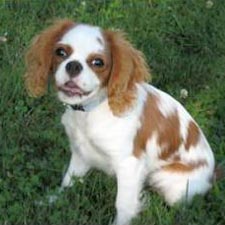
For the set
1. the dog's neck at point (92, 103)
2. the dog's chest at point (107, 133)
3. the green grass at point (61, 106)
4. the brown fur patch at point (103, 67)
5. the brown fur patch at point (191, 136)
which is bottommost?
the green grass at point (61, 106)

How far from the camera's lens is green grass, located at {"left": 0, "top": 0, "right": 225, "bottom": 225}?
14.6 feet

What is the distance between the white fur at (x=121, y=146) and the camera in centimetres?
414

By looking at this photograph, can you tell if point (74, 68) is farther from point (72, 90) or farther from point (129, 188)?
point (129, 188)

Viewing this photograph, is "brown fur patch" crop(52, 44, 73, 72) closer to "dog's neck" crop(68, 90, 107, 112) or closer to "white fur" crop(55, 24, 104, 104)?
"white fur" crop(55, 24, 104, 104)

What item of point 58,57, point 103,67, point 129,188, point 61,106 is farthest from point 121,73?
point 61,106

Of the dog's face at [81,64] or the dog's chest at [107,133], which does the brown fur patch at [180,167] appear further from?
the dog's face at [81,64]

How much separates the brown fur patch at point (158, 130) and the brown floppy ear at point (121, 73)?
6.4 inches

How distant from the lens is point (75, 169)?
15.6ft

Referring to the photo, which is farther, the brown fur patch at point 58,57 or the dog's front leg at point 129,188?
A: the dog's front leg at point 129,188

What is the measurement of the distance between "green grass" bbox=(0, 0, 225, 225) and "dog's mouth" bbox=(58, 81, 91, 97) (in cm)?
61

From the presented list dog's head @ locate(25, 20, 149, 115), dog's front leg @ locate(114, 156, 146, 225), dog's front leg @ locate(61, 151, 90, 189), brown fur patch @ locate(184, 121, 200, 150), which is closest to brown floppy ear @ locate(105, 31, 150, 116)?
dog's head @ locate(25, 20, 149, 115)

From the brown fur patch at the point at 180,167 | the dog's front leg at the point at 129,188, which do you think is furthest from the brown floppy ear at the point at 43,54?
the brown fur patch at the point at 180,167

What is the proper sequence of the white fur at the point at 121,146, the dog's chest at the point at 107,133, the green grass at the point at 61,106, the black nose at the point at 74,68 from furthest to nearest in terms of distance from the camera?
the green grass at the point at 61,106 < the dog's chest at the point at 107,133 < the white fur at the point at 121,146 < the black nose at the point at 74,68

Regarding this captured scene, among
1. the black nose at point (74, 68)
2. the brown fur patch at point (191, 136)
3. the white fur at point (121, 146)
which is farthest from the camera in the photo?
the brown fur patch at point (191, 136)
